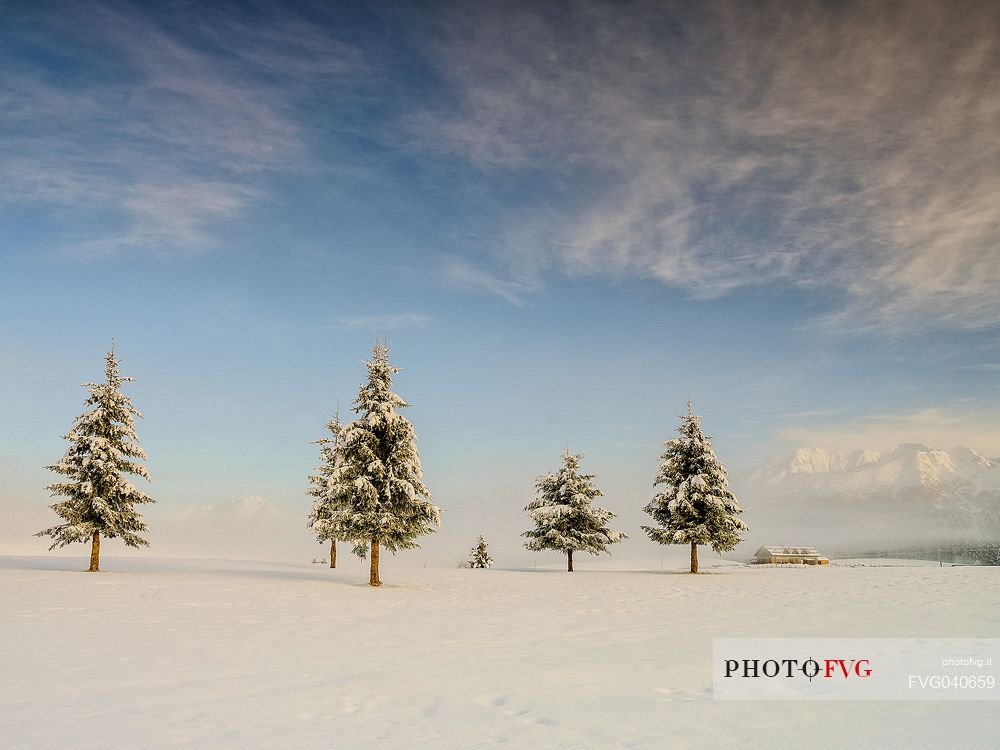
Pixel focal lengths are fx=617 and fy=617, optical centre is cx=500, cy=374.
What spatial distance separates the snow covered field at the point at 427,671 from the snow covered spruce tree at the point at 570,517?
76.4 feet

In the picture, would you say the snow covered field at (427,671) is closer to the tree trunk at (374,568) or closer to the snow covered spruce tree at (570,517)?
the tree trunk at (374,568)

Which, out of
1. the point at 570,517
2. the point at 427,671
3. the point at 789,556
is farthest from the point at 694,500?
the point at 789,556

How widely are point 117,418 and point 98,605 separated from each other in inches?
630

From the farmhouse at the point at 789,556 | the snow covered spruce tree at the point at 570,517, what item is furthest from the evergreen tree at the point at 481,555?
the farmhouse at the point at 789,556

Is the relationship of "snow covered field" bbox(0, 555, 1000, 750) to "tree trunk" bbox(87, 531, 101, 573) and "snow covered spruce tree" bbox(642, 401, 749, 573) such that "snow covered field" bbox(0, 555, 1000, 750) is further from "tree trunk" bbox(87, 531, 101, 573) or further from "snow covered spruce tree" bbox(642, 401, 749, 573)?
"snow covered spruce tree" bbox(642, 401, 749, 573)

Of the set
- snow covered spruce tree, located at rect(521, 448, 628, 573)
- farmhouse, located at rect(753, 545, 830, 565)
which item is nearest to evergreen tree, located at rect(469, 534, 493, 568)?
snow covered spruce tree, located at rect(521, 448, 628, 573)

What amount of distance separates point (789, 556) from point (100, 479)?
3080 inches

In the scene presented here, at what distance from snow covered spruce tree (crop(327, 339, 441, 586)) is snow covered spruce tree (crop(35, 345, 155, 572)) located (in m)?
10.7

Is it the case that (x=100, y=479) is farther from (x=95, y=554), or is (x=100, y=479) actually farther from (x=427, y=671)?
(x=427, y=671)

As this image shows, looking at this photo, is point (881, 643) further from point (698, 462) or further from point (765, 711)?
point (698, 462)

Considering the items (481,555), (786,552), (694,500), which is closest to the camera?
(694,500)

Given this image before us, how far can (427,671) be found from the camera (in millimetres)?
10781

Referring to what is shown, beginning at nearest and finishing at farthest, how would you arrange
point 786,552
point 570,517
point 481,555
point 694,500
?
point 694,500 < point 570,517 < point 481,555 < point 786,552

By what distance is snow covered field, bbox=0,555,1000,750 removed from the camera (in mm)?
7207
